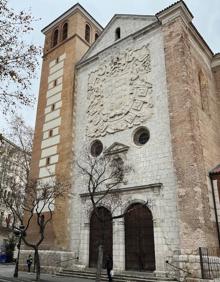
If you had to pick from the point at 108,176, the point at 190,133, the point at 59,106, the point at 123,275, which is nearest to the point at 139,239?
the point at 123,275

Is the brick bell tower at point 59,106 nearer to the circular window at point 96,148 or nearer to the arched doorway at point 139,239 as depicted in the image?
the circular window at point 96,148

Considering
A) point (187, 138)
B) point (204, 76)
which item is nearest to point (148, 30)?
point (204, 76)

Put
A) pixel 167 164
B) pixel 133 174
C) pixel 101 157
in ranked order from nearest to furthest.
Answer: pixel 167 164, pixel 133 174, pixel 101 157

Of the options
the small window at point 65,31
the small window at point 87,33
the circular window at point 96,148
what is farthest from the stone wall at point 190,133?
the small window at point 65,31

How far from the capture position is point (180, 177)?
46.5ft

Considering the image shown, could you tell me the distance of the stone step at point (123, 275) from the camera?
1291 centimetres

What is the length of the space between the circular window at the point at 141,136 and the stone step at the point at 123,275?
6.70 metres

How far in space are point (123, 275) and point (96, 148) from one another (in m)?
7.94

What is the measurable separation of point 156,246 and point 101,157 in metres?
6.09

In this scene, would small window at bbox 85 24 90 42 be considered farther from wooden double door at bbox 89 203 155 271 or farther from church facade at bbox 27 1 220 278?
wooden double door at bbox 89 203 155 271

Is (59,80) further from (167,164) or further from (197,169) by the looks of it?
(197,169)

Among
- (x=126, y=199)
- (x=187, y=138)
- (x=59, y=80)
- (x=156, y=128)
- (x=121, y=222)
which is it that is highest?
(x=59, y=80)

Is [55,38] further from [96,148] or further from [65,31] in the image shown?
[96,148]

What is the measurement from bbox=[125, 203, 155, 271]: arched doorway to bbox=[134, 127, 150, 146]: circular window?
11.5 ft
